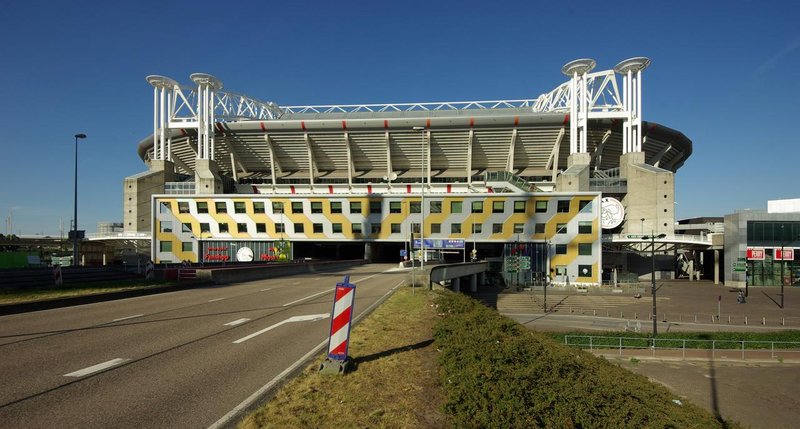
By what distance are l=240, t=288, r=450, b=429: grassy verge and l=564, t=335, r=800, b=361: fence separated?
23.5 m

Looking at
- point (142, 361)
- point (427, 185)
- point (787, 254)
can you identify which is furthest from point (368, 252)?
point (787, 254)

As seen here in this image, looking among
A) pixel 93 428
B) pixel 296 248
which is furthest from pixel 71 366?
pixel 296 248

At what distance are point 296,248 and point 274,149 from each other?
26.2 meters

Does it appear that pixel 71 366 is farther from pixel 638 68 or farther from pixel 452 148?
pixel 638 68

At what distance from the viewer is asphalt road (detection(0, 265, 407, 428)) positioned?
18.6ft

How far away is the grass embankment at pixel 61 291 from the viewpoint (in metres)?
16.1

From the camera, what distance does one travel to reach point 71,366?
7.72m

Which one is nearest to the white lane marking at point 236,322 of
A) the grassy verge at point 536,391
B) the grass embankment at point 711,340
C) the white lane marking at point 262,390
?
the white lane marking at point 262,390

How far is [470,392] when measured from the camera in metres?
5.73

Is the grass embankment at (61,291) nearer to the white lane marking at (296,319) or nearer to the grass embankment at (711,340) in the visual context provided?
the white lane marking at (296,319)

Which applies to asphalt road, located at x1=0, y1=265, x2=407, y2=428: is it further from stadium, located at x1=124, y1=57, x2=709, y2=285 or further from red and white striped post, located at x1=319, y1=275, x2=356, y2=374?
stadium, located at x1=124, y1=57, x2=709, y2=285

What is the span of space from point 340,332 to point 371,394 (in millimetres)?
1335

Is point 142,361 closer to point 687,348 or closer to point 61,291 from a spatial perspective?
point 61,291

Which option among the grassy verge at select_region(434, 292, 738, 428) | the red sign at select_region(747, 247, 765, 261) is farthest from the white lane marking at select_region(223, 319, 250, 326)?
the red sign at select_region(747, 247, 765, 261)
